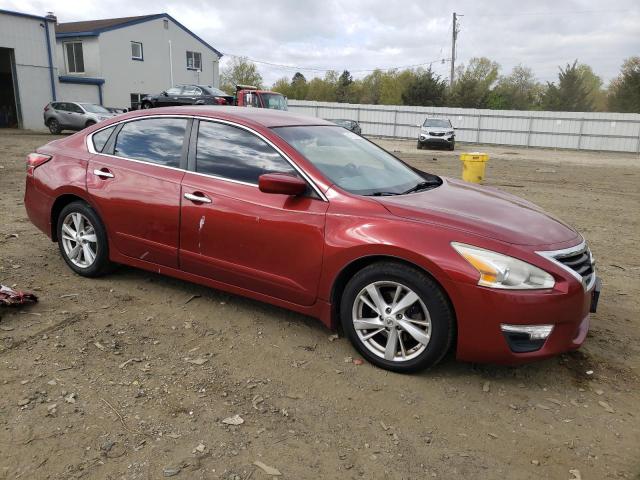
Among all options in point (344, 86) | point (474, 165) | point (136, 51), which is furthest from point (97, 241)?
point (344, 86)

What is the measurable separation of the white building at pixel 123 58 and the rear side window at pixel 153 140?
27270 millimetres

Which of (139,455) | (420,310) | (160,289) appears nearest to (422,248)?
(420,310)

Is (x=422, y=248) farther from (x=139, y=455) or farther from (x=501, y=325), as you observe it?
(x=139, y=455)

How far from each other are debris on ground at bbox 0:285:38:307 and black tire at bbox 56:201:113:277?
618 millimetres

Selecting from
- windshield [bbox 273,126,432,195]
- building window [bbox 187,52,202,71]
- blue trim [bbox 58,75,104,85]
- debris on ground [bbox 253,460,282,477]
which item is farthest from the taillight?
building window [bbox 187,52,202,71]

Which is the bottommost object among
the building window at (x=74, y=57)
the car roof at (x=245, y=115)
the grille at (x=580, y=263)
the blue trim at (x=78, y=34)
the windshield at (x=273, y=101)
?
the grille at (x=580, y=263)

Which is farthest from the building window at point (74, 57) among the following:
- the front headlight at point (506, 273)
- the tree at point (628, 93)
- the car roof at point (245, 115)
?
the tree at point (628, 93)

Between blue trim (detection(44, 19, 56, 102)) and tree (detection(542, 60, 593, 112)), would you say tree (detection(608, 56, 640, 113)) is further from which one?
blue trim (detection(44, 19, 56, 102))

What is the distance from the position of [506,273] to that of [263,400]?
1.59 m

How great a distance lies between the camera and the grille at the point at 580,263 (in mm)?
3203

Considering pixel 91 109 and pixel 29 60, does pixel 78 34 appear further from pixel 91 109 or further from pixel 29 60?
pixel 91 109

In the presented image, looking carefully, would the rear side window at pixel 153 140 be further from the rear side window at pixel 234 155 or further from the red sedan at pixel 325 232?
the rear side window at pixel 234 155

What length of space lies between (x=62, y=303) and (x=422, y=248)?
117 inches

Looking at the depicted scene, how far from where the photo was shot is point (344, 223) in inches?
135
